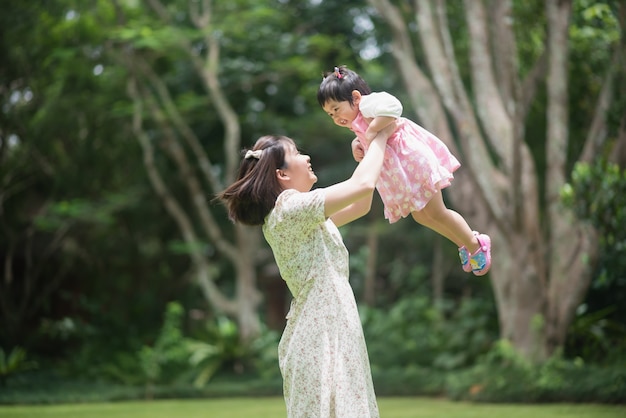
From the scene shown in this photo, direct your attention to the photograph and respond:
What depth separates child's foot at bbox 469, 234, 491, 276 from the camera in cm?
291

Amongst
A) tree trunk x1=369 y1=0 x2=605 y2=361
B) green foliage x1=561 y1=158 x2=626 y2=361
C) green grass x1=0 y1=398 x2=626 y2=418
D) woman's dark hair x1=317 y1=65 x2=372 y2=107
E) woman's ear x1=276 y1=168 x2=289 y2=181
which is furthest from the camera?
tree trunk x1=369 y1=0 x2=605 y2=361

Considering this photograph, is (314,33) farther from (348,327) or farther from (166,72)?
(348,327)

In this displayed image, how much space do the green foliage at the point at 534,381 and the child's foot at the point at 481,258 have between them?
13.1 ft

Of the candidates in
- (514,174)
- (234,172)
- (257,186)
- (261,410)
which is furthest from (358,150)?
(234,172)

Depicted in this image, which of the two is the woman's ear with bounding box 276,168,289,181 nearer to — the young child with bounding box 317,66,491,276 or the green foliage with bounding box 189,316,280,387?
the young child with bounding box 317,66,491,276

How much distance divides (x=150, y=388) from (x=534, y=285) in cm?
418

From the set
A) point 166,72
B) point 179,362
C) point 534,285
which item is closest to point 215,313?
point 179,362

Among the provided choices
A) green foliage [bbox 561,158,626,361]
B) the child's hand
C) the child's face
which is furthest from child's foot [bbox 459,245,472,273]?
green foliage [bbox 561,158,626,361]

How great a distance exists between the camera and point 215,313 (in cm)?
1125

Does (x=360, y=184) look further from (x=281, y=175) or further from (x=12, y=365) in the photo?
(x=12, y=365)

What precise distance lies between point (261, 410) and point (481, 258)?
4.59 m

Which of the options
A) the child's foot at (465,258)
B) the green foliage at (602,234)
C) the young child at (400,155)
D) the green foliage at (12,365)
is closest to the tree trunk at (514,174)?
the green foliage at (602,234)

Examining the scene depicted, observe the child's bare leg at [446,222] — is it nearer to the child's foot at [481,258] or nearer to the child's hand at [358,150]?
the child's foot at [481,258]

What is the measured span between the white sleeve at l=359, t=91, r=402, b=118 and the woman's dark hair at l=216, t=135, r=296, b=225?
0.28 meters
